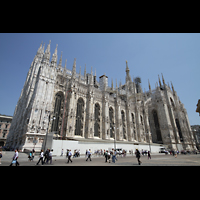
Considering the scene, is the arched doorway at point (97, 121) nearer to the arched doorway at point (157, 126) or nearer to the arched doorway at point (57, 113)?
the arched doorway at point (57, 113)

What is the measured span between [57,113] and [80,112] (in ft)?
21.8

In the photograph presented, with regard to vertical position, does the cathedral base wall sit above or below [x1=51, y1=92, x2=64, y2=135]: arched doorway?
below

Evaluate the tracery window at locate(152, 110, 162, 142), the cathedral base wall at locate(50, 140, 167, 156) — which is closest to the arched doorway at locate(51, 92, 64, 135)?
the cathedral base wall at locate(50, 140, 167, 156)

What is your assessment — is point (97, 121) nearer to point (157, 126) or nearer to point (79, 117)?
point (79, 117)

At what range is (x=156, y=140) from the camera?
52250mm

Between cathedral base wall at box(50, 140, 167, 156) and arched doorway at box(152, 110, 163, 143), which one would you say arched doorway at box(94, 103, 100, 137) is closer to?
cathedral base wall at box(50, 140, 167, 156)

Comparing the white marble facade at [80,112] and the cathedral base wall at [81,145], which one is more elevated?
the white marble facade at [80,112]

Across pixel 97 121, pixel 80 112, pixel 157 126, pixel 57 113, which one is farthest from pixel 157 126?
pixel 57 113

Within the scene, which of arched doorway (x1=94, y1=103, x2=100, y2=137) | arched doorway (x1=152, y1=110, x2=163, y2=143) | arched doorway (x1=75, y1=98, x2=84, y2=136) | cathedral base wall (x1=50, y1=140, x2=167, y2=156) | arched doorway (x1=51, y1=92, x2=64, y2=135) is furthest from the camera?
arched doorway (x1=152, y1=110, x2=163, y2=143)

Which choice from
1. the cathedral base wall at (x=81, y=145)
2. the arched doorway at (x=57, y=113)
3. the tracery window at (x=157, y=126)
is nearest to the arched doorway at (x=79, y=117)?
the arched doorway at (x=57, y=113)

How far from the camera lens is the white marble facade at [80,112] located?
84.5 feet

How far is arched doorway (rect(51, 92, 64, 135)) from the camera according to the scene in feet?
92.9
